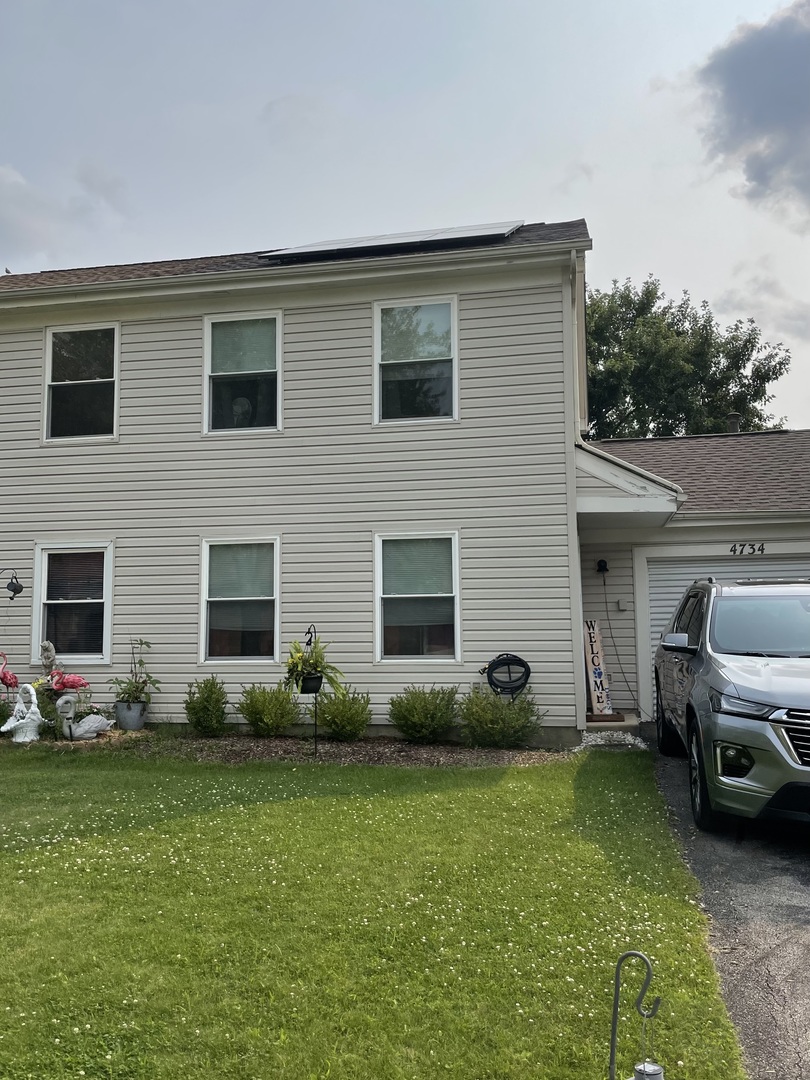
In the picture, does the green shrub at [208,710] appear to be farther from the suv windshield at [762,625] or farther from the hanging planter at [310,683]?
the suv windshield at [762,625]

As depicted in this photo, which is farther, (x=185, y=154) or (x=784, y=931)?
(x=185, y=154)

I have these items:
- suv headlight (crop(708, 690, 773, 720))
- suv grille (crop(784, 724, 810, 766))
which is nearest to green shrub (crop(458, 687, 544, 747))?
suv headlight (crop(708, 690, 773, 720))

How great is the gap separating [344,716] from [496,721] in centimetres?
176

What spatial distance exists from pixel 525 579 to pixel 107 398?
6121 mm

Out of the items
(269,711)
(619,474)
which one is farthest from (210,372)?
(619,474)

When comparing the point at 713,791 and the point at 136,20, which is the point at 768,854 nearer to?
the point at 713,791

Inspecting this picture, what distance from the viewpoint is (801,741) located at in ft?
16.5

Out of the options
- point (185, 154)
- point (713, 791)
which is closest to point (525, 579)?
point (713, 791)

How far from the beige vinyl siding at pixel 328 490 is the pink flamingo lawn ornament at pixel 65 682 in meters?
0.36

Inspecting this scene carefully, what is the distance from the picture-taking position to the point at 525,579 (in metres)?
9.84

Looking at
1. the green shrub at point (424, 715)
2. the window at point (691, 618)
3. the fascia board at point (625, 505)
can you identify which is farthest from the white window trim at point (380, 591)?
the window at point (691, 618)

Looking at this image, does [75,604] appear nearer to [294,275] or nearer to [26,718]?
[26,718]

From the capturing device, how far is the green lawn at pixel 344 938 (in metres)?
2.87

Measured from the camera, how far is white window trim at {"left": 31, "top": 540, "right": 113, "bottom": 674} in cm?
1073
